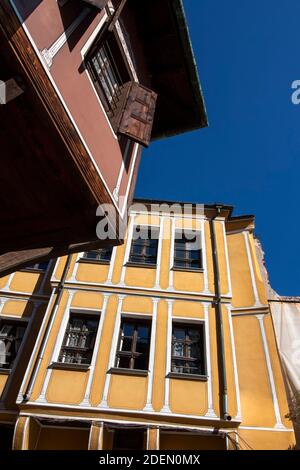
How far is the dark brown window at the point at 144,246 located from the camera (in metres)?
11.4

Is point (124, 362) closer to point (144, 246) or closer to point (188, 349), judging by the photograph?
point (188, 349)

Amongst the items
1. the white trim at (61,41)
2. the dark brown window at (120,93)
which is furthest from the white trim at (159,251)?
the white trim at (61,41)

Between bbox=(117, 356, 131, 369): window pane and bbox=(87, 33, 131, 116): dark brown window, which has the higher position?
bbox=(87, 33, 131, 116): dark brown window

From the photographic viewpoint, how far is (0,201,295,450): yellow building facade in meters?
7.61

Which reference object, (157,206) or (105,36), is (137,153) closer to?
(105,36)

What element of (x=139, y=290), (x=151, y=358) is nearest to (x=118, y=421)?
(x=151, y=358)

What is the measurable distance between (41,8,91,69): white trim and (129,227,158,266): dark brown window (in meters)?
7.84

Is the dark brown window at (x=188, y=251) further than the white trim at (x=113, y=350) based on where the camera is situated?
Yes

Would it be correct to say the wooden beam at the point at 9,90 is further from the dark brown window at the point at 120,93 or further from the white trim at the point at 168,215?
the white trim at the point at 168,215

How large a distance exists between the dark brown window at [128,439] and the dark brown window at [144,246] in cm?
494

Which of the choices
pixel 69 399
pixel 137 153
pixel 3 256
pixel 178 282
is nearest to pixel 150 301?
pixel 178 282

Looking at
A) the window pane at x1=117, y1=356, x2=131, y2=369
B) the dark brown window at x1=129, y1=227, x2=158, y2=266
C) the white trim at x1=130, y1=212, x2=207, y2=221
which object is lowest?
the window pane at x1=117, y1=356, x2=131, y2=369

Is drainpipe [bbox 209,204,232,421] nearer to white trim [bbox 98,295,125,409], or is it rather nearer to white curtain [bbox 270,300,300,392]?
white curtain [bbox 270,300,300,392]

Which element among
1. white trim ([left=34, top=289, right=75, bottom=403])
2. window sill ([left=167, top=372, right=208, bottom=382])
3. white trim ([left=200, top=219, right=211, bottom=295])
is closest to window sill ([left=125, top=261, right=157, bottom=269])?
white trim ([left=200, top=219, right=211, bottom=295])
